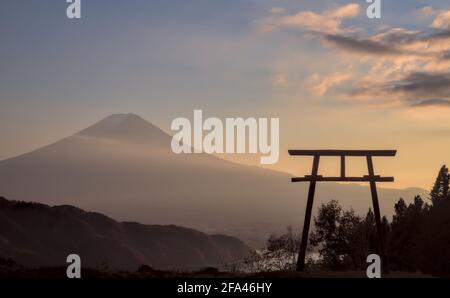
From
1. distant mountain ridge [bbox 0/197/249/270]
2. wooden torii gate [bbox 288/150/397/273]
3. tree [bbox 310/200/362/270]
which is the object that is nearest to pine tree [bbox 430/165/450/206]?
tree [bbox 310/200/362/270]

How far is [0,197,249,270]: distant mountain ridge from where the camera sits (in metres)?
104

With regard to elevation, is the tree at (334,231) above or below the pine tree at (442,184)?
below

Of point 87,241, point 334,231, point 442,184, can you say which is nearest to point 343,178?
point 334,231

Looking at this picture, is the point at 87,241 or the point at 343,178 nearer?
the point at 343,178

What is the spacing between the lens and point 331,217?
40.1 metres

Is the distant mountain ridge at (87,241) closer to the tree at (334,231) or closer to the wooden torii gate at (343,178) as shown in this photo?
the tree at (334,231)

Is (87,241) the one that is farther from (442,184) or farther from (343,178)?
(343,178)

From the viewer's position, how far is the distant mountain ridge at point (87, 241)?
10450 cm

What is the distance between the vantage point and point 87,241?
116 m

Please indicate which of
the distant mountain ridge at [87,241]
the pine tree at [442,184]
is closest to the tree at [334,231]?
the pine tree at [442,184]

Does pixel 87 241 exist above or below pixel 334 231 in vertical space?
below
